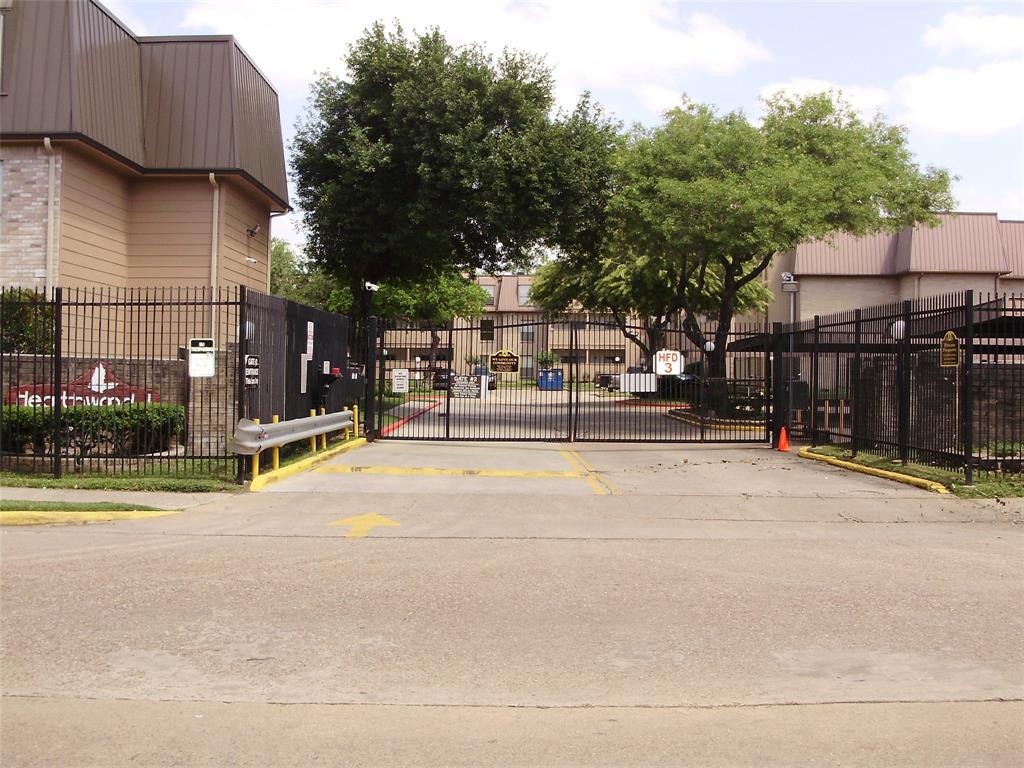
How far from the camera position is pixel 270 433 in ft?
42.3

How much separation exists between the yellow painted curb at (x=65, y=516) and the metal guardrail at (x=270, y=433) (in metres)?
1.91

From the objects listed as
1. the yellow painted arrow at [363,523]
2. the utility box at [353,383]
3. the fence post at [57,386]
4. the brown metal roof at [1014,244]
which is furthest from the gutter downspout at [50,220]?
the brown metal roof at [1014,244]

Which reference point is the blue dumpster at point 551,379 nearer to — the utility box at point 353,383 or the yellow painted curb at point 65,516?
the utility box at point 353,383

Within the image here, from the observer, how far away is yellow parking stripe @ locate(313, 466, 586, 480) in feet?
47.6

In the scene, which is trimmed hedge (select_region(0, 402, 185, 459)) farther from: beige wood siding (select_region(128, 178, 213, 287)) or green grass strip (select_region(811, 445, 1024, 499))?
green grass strip (select_region(811, 445, 1024, 499))

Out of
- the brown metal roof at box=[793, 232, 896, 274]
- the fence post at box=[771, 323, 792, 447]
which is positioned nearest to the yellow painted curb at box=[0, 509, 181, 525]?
the fence post at box=[771, 323, 792, 447]

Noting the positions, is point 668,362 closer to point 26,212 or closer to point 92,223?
point 92,223

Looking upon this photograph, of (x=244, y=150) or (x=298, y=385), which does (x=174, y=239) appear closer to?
(x=244, y=150)

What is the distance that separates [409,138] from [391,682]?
21886 millimetres

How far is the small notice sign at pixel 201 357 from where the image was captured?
12070 millimetres

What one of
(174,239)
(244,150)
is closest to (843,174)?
(244,150)

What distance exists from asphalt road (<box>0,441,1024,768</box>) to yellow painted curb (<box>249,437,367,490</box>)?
1.30 metres

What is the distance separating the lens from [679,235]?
84.0 ft

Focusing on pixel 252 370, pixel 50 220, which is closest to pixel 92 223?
pixel 50 220
